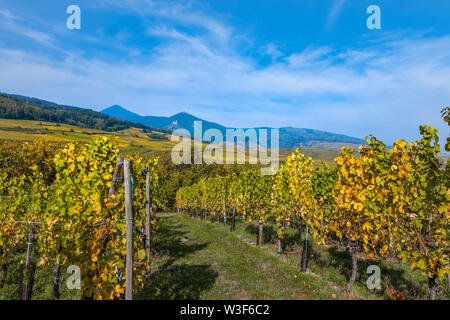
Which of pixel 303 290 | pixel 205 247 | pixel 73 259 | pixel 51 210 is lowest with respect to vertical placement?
pixel 205 247

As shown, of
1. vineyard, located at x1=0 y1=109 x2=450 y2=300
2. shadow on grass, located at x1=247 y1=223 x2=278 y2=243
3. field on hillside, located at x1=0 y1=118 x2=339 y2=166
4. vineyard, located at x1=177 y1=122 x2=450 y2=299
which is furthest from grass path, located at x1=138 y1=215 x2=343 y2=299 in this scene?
field on hillside, located at x1=0 y1=118 x2=339 y2=166

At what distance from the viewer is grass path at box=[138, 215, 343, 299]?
21.7 feet

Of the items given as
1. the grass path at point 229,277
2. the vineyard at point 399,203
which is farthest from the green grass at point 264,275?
the vineyard at point 399,203

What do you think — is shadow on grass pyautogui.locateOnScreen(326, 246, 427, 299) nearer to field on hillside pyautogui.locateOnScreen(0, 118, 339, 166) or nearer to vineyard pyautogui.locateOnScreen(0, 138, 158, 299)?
vineyard pyautogui.locateOnScreen(0, 138, 158, 299)

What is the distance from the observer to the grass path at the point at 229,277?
21.7ft

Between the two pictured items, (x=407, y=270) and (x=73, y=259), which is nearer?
(x=73, y=259)

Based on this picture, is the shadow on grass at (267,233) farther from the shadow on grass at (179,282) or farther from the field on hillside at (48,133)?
the field on hillside at (48,133)

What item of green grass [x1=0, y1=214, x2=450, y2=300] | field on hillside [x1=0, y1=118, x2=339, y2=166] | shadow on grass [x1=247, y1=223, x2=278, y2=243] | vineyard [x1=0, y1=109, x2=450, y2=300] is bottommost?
shadow on grass [x1=247, y1=223, x2=278, y2=243]

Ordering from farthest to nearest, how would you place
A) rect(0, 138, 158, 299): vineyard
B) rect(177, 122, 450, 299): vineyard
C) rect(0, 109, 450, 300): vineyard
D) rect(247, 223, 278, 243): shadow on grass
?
1. rect(247, 223, 278, 243): shadow on grass
2. rect(177, 122, 450, 299): vineyard
3. rect(0, 109, 450, 300): vineyard
4. rect(0, 138, 158, 299): vineyard

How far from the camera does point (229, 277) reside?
26.0ft

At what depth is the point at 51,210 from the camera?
15.4 feet
